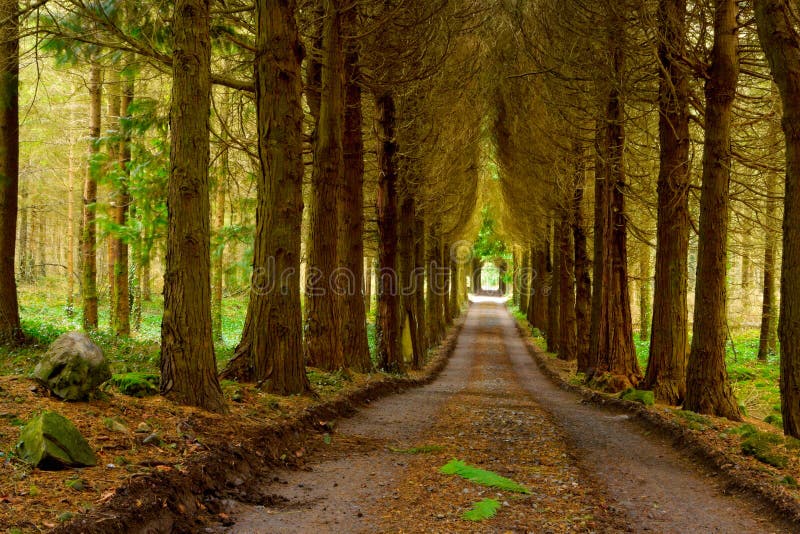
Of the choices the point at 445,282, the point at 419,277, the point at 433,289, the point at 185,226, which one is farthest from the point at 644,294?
the point at 185,226

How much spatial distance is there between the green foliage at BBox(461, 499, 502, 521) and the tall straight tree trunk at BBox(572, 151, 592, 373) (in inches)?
643

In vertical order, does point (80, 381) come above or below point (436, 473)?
above

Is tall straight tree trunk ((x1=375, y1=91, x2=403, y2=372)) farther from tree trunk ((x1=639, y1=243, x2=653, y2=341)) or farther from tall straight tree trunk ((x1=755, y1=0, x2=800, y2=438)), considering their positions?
tree trunk ((x1=639, y1=243, x2=653, y2=341))

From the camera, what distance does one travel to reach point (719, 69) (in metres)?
9.91

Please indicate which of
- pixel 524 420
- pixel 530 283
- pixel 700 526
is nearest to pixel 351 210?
pixel 524 420

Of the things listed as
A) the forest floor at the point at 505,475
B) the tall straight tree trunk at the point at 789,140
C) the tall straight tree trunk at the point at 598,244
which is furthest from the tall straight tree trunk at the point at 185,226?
the tall straight tree trunk at the point at 598,244

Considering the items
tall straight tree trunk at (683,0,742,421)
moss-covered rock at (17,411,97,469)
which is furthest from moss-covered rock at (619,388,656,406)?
moss-covered rock at (17,411,97,469)

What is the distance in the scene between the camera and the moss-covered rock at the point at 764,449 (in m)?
6.64

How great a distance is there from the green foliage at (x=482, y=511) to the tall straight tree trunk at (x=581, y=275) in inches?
643

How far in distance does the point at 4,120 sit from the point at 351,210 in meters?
7.14

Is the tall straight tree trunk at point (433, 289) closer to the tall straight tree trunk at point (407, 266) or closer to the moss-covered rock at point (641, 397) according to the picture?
the tall straight tree trunk at point (407, 266)

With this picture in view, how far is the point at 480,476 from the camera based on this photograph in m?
6.13

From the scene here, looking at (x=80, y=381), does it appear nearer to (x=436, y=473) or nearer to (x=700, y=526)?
(x=436, y=473)

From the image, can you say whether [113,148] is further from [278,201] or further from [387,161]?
[278,201]
